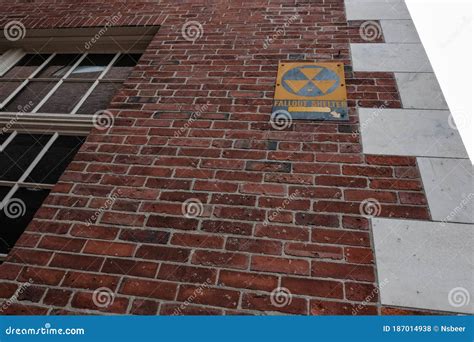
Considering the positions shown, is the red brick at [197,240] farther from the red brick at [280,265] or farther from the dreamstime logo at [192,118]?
the dreamstime logo at [192,118]

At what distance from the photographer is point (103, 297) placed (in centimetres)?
142

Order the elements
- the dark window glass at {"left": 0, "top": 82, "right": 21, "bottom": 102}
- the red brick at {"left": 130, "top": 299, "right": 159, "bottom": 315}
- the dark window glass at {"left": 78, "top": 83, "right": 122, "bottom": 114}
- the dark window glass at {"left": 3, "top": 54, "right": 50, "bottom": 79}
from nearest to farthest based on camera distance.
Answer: the red brick at {"left": 130, "top": 299, "right": 159, "bottom": 315}
the dark window glass at {"left": 78, "top": 83, "right": 122, "bottom": 114}
the dark window glass at {"left": 0, "top": 82, "right": 21, "bottom": 102}
the dark window glass at {"left": 3, "top": 54, "right": 50, "bottom": 79}

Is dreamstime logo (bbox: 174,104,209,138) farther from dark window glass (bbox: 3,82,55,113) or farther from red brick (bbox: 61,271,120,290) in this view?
dark window glass (bbox: 3,82,55,113)

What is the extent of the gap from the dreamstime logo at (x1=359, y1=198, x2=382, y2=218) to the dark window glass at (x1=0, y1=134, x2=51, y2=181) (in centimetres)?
235

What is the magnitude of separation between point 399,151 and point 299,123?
1.97ft

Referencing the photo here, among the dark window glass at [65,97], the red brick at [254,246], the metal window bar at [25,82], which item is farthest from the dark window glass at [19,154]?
the red brick at [254,246]

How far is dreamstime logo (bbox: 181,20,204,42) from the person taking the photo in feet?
8.94

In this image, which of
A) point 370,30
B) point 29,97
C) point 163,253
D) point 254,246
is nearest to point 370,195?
point 254,246

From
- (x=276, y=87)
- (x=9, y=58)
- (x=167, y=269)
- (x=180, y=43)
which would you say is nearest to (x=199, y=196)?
(x=167, y=269)

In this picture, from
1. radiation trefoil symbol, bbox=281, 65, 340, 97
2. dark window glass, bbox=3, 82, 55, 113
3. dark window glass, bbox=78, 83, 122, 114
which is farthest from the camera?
dark window glass, bbox=3, 82, 55, 113

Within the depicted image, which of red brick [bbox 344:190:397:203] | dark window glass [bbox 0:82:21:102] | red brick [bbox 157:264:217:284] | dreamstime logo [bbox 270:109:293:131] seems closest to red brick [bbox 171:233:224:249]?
red brick [bbox 157:264:217:284]

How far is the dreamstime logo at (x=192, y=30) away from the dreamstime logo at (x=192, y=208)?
5.48ft

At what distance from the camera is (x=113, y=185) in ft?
5.96

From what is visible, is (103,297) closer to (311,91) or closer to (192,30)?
(311,91)
